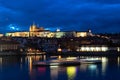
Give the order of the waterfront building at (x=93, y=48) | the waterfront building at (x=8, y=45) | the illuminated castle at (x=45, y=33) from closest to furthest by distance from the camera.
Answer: the waterfront building at (x=93, y=48)
the waterfront building at (x=8, y=45)
the illuminated castle at (x=45, y=33)

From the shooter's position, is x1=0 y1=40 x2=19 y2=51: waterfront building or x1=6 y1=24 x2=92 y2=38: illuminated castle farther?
x1=6 y1=24 x2=92 y2=38: illuminated castle

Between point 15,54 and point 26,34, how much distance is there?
45.4 meters

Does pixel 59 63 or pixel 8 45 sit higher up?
pixel 8 45

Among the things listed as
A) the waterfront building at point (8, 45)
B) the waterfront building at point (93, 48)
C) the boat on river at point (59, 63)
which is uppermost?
the waterfront building at point (8, 45)

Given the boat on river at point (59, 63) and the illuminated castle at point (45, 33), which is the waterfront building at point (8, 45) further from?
the illuminated castle at point (45, 33)

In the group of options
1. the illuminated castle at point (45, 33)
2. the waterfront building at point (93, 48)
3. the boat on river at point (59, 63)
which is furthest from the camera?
the illuminated castle at point (45, 33)

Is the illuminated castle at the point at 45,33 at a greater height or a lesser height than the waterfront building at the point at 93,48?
greater

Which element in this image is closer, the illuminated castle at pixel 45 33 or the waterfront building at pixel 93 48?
the waterfront building at pixel 93 48

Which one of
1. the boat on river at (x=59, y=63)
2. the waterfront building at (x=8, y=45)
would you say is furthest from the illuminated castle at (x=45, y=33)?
the boat on river at (x=59, y=63)

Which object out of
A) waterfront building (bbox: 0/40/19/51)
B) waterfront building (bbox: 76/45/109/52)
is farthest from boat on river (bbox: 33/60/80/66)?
waterfront building (bbox: 0/40/19/51)

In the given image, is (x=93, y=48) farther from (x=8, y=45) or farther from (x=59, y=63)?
(x=59, y=63)

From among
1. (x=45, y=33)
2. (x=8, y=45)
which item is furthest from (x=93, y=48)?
(x=45, y=33)

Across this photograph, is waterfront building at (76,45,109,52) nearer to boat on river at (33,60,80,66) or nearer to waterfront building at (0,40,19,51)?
waterfront building at (0,40,19,51)

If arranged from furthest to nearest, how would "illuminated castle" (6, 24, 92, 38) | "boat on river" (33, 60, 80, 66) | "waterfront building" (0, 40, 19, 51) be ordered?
"illuminated castle" (6, 24, 92, 38), "waterfront building" (0, 40, 19, 51), "boat on river" (33, 60, 80, 66)
